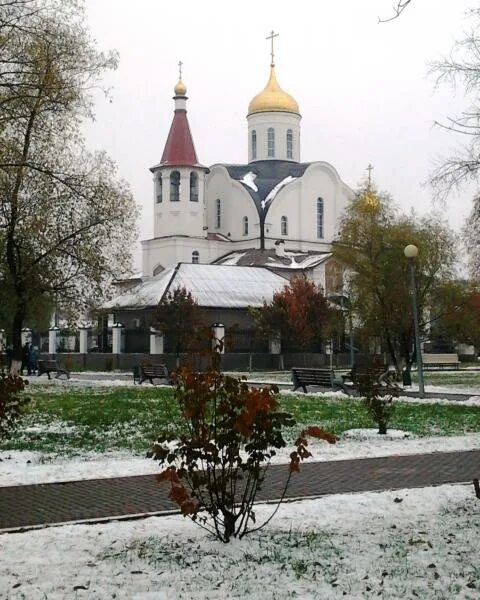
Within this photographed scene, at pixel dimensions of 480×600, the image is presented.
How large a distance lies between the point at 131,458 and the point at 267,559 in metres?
5.41

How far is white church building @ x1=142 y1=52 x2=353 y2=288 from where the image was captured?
60250mm

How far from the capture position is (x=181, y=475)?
626 cm

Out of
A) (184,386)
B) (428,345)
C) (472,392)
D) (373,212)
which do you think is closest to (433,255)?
(373,212)

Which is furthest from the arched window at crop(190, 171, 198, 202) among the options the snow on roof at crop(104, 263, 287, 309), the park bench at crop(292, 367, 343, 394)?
the park bench at crop(292, 367, 343, 394)

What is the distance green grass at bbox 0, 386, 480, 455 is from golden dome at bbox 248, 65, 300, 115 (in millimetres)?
46015

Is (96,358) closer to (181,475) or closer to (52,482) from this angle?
(52,482)

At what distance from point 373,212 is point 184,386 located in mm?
25458

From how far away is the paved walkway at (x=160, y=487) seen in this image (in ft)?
25.3

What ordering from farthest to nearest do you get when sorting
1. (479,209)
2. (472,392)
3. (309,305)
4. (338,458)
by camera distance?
1. (309,305)
2. (472,392)
3. (479,209)
4. (338,458)

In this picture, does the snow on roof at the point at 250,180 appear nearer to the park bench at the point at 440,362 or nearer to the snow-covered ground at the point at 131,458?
the park bench at the point at 440,362

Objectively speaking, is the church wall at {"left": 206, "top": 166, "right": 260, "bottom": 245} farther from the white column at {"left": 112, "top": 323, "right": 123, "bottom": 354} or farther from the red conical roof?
the white column at {"left": 112, "top": 323, "right": 123, "bottom": 354}

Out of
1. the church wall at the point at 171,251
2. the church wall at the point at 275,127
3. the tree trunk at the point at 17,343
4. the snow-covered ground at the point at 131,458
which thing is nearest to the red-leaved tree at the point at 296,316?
the church wall at the point at 171,251

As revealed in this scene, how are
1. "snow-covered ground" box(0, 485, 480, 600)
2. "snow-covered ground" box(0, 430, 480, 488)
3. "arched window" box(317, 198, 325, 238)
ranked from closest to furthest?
"snow-covered ground" box(0, 485, 480, 600) < "snow-covered ground" box(0, 430, 480, 488) < "arched window" box(317, 198, 325, 238)

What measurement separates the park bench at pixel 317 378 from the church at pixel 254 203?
2991 centimetres
